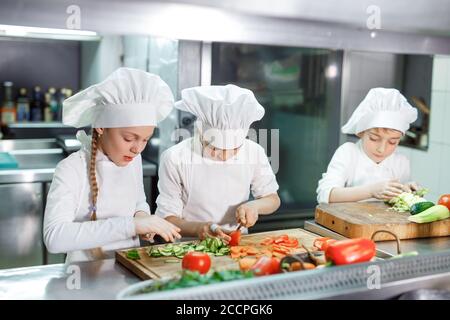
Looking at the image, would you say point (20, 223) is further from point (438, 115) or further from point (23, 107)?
point (438, 115)

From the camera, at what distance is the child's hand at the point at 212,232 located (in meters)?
1.70

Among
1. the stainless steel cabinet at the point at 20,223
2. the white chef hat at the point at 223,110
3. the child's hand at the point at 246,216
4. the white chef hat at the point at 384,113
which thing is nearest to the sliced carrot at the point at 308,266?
the child's hand at the point at 246,216

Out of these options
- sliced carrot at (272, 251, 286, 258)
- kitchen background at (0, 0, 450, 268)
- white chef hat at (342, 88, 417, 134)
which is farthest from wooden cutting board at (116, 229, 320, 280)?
white chef hat at (342, 88, 417, 134)

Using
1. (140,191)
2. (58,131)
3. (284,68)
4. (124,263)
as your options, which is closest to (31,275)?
(124,263)

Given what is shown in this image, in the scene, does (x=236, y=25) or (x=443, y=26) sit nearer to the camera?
(x=236, y=25)

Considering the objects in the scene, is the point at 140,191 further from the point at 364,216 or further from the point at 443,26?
the point at 443,26

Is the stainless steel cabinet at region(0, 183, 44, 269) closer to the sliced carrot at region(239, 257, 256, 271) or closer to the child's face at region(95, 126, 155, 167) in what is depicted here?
the child's face at region(95, 126, 155, 167)

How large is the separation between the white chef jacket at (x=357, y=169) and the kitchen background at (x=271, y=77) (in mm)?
368

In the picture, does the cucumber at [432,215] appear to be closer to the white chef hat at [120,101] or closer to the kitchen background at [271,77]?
the kitchen background at [271,77]

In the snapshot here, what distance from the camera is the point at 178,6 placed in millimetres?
1621

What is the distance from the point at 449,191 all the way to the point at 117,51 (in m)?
2.27

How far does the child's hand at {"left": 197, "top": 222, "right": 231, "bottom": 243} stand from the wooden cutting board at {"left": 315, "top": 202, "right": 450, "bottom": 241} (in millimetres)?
429

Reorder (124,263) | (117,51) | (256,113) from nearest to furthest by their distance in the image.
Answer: (124,263) → (256,113) → (117,51)

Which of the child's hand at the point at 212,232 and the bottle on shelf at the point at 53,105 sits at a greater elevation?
the bottle on shelf at the point at 53,105
